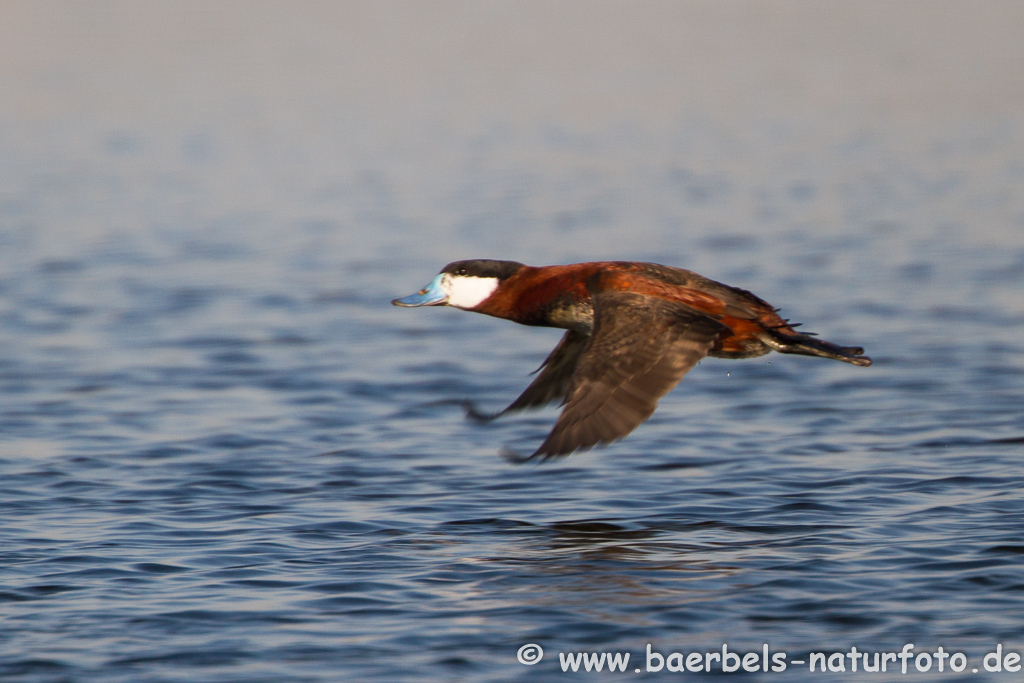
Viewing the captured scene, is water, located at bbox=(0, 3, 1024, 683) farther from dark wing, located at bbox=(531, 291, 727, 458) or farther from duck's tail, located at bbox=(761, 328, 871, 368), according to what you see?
duck's tail, located at bbox=(761, 328, 871, 368)

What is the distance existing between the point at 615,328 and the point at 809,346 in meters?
1.03

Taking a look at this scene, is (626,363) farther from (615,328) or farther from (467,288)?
(467,288)

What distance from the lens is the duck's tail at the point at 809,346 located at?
7.42 m

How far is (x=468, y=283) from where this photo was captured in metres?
7.92

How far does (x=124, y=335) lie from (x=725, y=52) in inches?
641

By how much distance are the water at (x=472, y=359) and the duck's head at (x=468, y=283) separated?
1103mm

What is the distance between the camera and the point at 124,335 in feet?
41.6

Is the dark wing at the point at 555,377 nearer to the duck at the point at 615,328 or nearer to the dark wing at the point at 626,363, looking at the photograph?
the duck at the point at 615,328

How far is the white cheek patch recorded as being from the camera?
7906 mm

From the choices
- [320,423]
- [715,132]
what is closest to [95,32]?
[715,132]
